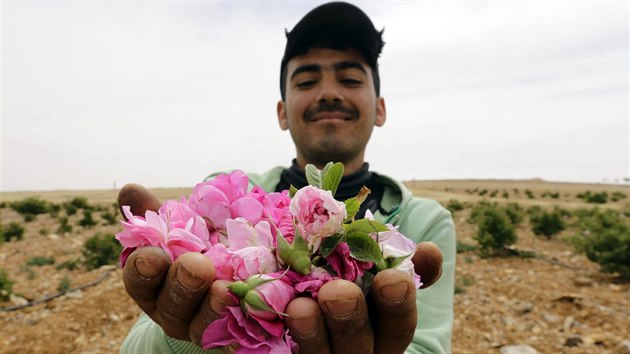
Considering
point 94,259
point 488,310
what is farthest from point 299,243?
point 94,259

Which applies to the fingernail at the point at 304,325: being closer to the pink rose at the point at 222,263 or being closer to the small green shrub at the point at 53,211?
the pink rose at the point at 222,263

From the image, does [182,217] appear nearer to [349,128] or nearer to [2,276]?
[349,128]

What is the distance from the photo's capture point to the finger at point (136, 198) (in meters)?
1.68

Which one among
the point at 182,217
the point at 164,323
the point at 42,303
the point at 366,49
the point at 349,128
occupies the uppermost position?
the point at 366,49

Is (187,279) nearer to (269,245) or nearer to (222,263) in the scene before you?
(222,263)

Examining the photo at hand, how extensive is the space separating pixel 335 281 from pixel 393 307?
21 centimetres

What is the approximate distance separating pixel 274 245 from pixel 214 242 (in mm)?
269

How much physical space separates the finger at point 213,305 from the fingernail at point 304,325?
173 mm

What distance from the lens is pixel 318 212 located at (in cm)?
129

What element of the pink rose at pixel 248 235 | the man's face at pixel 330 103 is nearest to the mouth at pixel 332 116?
the man's face at pixel 330 103

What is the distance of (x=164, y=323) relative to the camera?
1483 mm

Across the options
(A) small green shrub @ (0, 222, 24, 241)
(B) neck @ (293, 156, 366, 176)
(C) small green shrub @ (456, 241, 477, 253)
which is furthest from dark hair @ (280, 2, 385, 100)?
(A) small green shrub @ (0, 222, 24, 241)

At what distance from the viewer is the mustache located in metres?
3.18

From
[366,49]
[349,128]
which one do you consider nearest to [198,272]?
[349,128]
